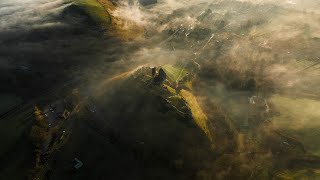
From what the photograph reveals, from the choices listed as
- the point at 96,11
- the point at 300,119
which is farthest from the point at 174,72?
the point at 96,11

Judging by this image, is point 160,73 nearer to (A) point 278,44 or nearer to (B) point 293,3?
(A) point 278,44

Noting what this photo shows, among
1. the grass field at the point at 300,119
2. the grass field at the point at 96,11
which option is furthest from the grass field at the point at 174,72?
the grass field at the point at 96,11

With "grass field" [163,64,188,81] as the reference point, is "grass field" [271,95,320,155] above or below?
below

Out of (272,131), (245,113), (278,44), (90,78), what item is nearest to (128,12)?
(90,78)

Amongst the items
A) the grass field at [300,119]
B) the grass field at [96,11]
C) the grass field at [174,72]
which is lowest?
the grass field at [300,119]

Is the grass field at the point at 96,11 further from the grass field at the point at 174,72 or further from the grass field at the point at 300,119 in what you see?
the grass field at the point at 300,119

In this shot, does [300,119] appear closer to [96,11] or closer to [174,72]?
[174,72]

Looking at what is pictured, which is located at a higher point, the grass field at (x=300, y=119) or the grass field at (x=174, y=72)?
the grass field at (x=174, y=72)

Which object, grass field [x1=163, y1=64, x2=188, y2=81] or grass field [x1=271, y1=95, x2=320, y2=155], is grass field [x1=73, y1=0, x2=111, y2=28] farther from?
grass field [x1=271, y1=95, x2=320, y2=155]

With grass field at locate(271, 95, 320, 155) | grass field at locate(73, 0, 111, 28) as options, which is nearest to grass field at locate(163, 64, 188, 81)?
grass field at locate(271, 95, 320, 155)
